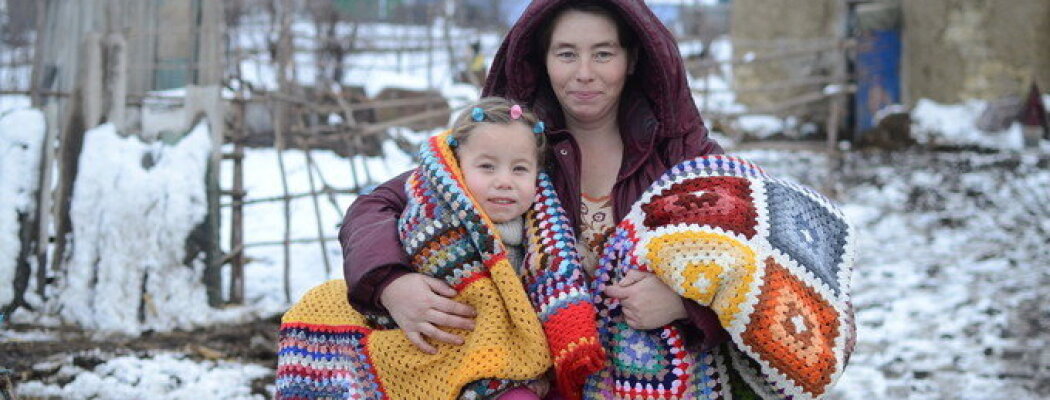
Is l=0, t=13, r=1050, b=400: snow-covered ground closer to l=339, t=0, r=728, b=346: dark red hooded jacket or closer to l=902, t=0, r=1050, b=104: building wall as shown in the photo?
l=902, t=0, r=1050, b=104: building wall

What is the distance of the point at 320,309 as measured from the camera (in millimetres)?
2408

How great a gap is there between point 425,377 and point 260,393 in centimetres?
227

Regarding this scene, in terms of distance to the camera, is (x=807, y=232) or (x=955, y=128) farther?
(x=955, y=128)

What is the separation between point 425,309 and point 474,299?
0.37ft

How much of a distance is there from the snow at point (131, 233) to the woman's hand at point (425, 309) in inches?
141

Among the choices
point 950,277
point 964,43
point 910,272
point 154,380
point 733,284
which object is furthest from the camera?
point 964,43

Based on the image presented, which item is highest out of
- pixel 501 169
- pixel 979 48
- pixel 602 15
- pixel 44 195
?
pixel 979 48

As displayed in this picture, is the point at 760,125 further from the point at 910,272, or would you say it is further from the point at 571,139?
the point at 571,139

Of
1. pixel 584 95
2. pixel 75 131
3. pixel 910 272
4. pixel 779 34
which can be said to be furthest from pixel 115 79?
pixel 779 34

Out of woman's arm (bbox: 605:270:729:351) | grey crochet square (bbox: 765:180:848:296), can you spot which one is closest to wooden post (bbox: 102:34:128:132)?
woman's arm (bbox: 605:270:729:351)

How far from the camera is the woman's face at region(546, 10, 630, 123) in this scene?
2344 mm

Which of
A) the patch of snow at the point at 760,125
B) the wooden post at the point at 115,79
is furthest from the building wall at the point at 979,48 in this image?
the wooden post at the point at 115,79

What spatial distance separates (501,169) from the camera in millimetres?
2268

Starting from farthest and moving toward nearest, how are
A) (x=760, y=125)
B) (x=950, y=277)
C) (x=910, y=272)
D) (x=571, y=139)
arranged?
1. (x=760, y=125)
2. (x=910, y=272)
3. (x=950, y=277)
4. (x=571, y=139)
